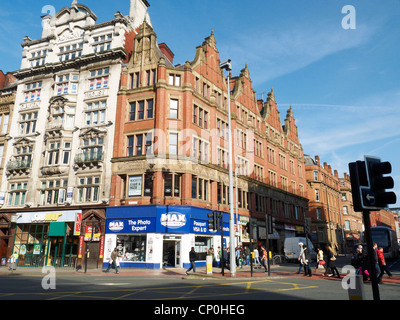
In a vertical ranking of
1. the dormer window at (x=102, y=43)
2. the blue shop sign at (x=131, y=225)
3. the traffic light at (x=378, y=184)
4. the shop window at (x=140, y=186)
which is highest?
the dormer window at (x=102, y=43)

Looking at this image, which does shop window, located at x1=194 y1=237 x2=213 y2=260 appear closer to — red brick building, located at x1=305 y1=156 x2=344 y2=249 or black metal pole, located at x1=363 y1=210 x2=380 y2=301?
black metal pole, located at x1=363 y1=210 x2=380 y2=301

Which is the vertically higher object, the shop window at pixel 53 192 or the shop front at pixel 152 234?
the shop window at pixel 53 192

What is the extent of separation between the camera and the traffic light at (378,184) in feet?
19.8

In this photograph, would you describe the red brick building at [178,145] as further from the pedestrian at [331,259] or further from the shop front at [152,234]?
the pedestrian at [331,259]

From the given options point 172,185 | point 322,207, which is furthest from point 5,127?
point 322,207

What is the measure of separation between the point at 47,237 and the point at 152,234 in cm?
1311

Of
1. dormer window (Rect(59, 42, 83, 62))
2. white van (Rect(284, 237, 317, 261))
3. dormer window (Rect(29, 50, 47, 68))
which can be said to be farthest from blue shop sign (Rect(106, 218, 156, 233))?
dormer window (Rect(29, 50, 47, 68))

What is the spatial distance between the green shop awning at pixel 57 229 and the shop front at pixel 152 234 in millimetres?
5492

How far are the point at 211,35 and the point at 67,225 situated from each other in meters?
26.7

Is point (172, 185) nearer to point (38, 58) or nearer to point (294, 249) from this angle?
point (294, 249)

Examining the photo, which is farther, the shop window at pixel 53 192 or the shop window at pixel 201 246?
the shop window at pixel 53 192

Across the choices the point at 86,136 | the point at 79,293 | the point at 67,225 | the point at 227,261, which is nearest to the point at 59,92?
the point at 86,136

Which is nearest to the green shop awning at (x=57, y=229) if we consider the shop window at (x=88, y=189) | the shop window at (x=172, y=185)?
the shop window at (x=88, y=189)
